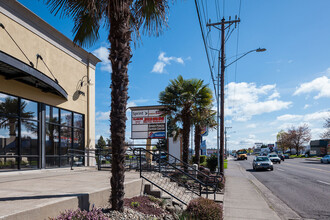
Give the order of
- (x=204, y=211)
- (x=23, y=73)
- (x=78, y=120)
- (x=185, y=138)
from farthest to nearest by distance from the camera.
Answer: (x=185, y=138)
(x=78, y=120)
(x=23, y=73)
(x=204, y=211)

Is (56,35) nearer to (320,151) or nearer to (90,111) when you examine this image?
(90,111)

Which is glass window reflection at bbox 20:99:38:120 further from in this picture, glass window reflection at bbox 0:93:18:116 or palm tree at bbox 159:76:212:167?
palm tree at bbox 159:76:212:167

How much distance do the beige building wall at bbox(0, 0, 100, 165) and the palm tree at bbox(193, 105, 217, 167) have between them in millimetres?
8260

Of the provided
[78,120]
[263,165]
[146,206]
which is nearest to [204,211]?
[146,206]

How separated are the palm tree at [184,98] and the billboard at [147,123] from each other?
2.40 metres

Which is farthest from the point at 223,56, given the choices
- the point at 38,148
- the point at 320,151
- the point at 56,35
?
the point at 320,151

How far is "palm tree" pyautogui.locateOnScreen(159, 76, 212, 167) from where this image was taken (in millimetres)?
20266

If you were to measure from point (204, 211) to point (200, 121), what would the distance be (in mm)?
17806

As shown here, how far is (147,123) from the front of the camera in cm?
2414

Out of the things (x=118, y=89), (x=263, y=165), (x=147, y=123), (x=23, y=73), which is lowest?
(x=263, y=165)

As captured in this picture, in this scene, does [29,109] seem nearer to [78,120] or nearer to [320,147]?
[78,120]

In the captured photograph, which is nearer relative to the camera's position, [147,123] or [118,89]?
[118,89]

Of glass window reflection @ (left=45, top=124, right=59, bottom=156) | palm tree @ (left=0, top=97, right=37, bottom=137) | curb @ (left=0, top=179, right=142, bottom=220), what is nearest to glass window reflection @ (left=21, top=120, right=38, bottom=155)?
palm tree @ (left=0, top=97, right=37, bottom=137)

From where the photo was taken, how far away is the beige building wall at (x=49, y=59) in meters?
11.7
